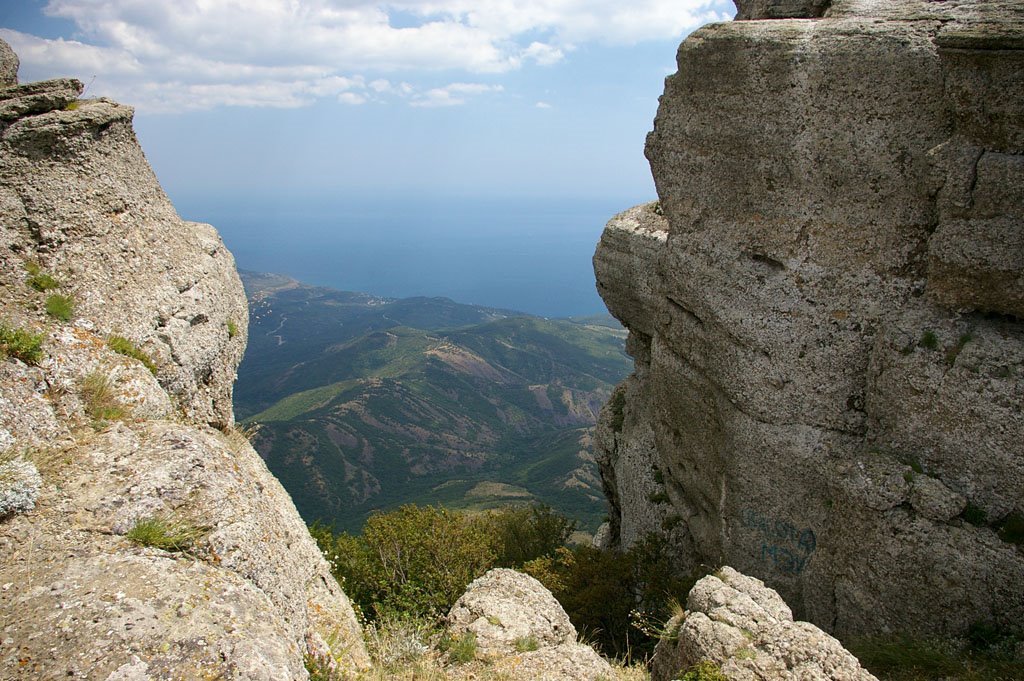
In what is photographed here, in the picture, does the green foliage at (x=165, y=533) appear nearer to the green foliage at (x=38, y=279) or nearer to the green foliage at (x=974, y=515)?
the green foliage at (x=38, y=279)

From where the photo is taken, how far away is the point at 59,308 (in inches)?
388

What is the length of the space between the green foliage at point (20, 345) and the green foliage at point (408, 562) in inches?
365

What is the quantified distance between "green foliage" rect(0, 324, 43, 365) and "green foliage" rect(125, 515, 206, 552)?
121 inches

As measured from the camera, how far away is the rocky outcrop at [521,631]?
1191 centimetres

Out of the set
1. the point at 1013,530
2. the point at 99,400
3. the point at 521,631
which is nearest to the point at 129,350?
the point at 99,400

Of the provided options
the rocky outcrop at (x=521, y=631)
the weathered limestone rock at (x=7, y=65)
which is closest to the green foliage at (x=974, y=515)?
the rocky outcrop at (x=521, y=631)

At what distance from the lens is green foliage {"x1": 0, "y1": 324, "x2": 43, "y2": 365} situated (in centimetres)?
898

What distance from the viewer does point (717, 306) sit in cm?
1756

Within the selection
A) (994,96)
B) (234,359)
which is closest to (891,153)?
(994,96)

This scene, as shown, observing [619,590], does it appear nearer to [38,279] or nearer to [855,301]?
[855,301]

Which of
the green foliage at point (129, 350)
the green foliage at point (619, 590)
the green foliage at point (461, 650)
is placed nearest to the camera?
the green foliage at point (129, 350)

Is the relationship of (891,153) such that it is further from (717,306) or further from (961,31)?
(717,306)

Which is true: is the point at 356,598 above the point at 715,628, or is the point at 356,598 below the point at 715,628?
below

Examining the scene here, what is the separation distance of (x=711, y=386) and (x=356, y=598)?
37.4 ft
